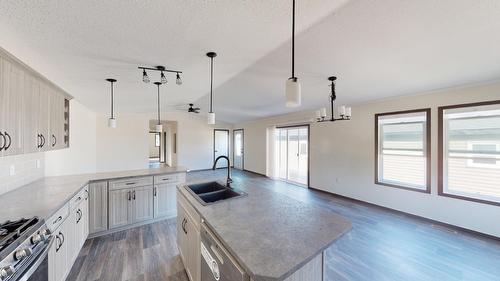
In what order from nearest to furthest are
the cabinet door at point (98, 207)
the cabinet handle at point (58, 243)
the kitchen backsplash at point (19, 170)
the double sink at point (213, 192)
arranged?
the cabinet handle at point (58, 243) < the kitchen backsplash at point (19, 170) < the double sink at point (213, 192) < the cabinet door at point (98, 207)

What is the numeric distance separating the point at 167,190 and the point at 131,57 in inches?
88.9

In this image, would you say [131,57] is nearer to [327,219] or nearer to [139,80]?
[139,80]

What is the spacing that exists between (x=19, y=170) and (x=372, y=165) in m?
5.65

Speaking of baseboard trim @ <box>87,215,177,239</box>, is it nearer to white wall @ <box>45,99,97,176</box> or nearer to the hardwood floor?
the hardwood floor

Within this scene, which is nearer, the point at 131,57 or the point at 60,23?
the point at 60,23

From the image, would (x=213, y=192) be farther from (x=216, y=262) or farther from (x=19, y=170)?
(x=19, y=170)

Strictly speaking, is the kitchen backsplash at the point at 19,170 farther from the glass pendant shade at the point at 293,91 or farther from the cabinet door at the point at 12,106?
the glass pendant shade at the point at 293,91

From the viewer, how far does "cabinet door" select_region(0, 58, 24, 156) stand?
1432 millimetres

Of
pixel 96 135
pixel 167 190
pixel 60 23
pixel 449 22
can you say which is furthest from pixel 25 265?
pixel 96 135

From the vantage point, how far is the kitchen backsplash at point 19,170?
1887mm

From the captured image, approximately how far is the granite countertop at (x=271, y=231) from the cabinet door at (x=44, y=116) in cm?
175

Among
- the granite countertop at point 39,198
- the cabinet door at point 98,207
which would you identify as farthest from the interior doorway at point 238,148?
the granite countertop at point 39,198

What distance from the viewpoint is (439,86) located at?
3041 mm

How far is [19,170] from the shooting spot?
6.97 feet
